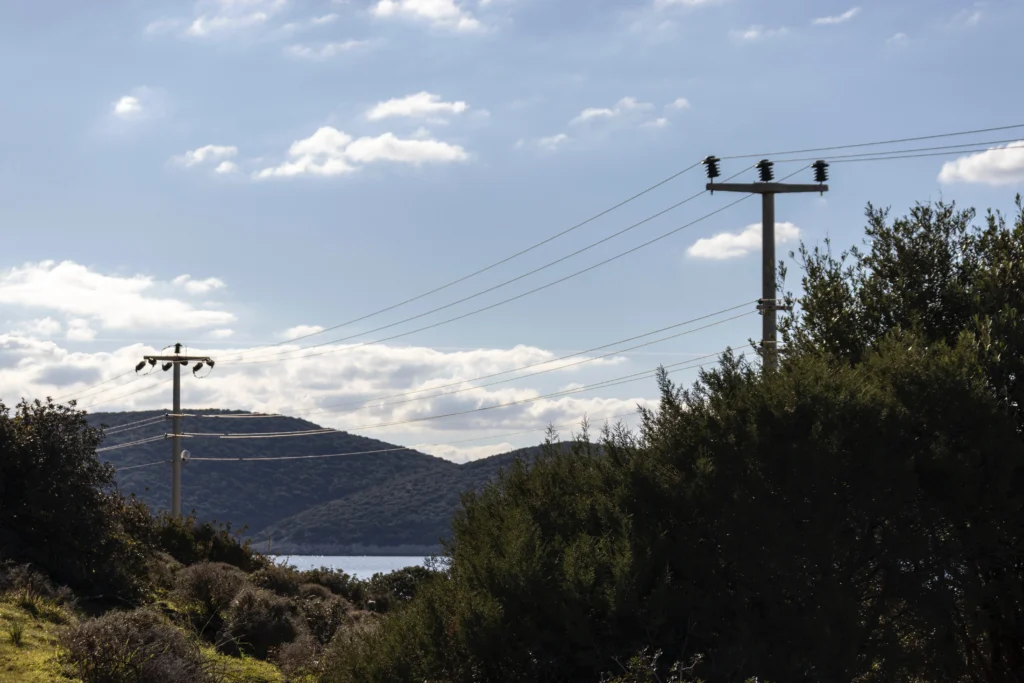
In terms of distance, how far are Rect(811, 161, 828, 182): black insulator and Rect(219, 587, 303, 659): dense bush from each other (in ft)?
56.8

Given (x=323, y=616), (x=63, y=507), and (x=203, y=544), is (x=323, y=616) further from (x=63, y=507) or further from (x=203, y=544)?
(x=203, y=544)

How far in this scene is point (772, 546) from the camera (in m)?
12.2

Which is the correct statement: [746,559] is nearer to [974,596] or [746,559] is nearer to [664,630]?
[664,630]

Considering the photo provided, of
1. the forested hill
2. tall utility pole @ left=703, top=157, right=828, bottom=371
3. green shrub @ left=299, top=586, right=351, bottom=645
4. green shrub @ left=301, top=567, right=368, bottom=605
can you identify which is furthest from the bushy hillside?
tall utility pole @ left=703, top=157, right=828, bottom=371

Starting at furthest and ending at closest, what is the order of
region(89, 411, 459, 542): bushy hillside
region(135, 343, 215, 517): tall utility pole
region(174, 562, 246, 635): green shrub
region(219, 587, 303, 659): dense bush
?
region(89, 411, 459, 542): bushy hillside
region(135, 343, 215, 517): tall utility pole
region(174, 562, 246, 635): green shrub
region(219, 587, 303, 659): dense bush

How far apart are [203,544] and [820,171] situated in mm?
21344

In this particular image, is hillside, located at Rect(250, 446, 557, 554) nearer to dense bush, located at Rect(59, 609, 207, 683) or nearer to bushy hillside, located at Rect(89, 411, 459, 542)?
bushy hillside, located at Rect(89, 411, 459, 542)

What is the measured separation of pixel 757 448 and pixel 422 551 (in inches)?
3279

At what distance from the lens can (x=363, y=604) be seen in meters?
A: 34.0

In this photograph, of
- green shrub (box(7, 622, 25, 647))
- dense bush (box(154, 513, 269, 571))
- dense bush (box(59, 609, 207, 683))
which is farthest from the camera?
dense bush (box(154, 513, 269, 571))

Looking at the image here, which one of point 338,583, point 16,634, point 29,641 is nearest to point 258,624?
point 29,641

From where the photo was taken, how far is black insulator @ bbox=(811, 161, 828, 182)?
Result: 92.6 ft

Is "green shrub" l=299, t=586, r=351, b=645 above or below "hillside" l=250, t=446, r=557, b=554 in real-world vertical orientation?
above

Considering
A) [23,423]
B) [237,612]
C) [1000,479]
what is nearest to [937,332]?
[1000,479]
